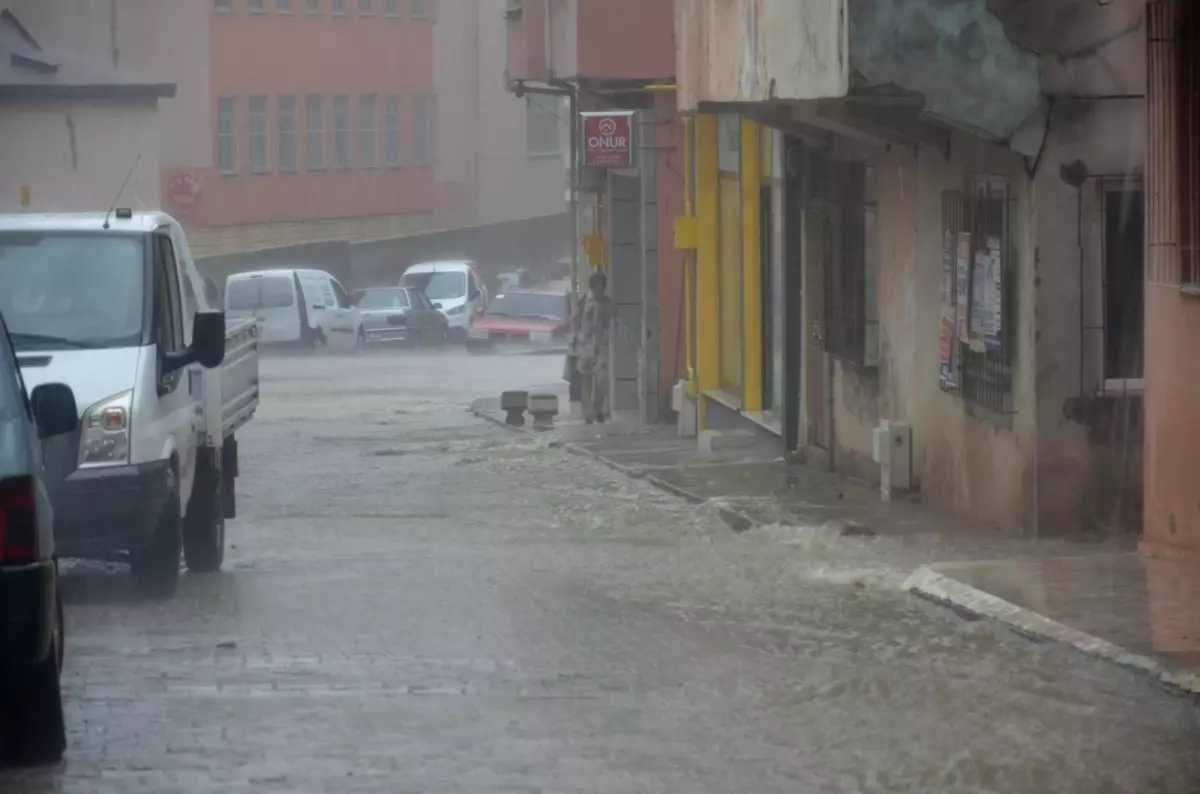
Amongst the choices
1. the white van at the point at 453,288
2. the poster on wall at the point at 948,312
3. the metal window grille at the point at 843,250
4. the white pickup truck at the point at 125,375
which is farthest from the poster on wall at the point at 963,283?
the white van at the point at 453,288

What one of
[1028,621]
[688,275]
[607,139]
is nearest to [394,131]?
[607,139]

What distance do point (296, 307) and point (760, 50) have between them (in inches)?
1221

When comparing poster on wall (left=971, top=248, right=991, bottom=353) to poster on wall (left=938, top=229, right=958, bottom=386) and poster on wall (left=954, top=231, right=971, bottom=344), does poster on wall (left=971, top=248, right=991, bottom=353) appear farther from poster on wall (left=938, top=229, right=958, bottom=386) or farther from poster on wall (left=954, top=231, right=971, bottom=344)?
poster on wall (left=938, top=229, right=958, bottom=386)

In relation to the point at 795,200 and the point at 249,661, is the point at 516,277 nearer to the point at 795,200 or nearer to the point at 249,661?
the point at 795,200

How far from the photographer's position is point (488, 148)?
71.9m

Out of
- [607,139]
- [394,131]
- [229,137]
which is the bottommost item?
[607,139]

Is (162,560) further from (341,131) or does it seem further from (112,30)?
(341,131)

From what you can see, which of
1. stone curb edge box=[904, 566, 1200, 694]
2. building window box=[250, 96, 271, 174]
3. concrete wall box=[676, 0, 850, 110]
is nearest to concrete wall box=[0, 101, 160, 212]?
building window box=[250, 96, 271, 174]

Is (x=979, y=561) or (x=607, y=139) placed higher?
(x=607, y=139)

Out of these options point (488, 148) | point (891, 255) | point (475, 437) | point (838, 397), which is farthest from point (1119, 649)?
point (488, 148)

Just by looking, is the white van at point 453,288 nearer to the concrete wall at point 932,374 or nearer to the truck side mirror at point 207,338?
the concrete wall at point 932,374

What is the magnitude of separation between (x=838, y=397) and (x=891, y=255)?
7.49 ft

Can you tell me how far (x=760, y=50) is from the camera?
18.0m

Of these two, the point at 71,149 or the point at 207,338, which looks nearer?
the point at 207,338
